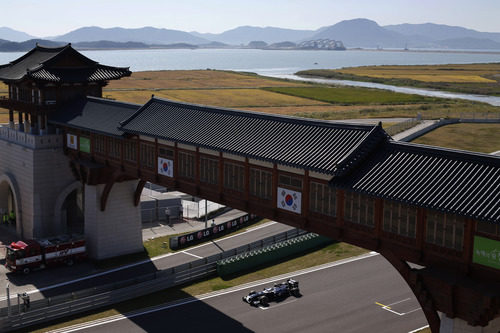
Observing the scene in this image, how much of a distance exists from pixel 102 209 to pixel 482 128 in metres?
67.5

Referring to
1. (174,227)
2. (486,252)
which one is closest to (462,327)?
(486,252)

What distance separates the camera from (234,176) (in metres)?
35.6

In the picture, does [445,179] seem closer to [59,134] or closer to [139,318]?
[139,318]

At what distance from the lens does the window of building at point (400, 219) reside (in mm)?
26594

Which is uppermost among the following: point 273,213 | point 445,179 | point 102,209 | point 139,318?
point 445,179

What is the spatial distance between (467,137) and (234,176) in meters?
62.0

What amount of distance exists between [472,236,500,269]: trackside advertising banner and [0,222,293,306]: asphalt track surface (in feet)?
94.5

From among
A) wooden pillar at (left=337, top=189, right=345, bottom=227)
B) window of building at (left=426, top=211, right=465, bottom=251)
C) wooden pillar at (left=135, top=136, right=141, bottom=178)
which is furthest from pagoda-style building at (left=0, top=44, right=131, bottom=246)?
window of building at (left=426, top=211, right=465, bottom=251)

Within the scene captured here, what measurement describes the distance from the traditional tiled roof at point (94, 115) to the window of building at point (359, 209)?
20055 millimetres

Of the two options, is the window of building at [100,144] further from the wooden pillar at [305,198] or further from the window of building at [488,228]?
the window of building at [488,228]

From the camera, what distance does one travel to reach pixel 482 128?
94.4 metres

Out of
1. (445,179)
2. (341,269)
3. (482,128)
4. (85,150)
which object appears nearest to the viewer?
(445,179)

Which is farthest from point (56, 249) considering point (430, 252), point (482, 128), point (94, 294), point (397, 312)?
point (482, 128)

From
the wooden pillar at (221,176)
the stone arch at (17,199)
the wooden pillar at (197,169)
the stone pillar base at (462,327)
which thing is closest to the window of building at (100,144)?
the stone arch at (17,199)
